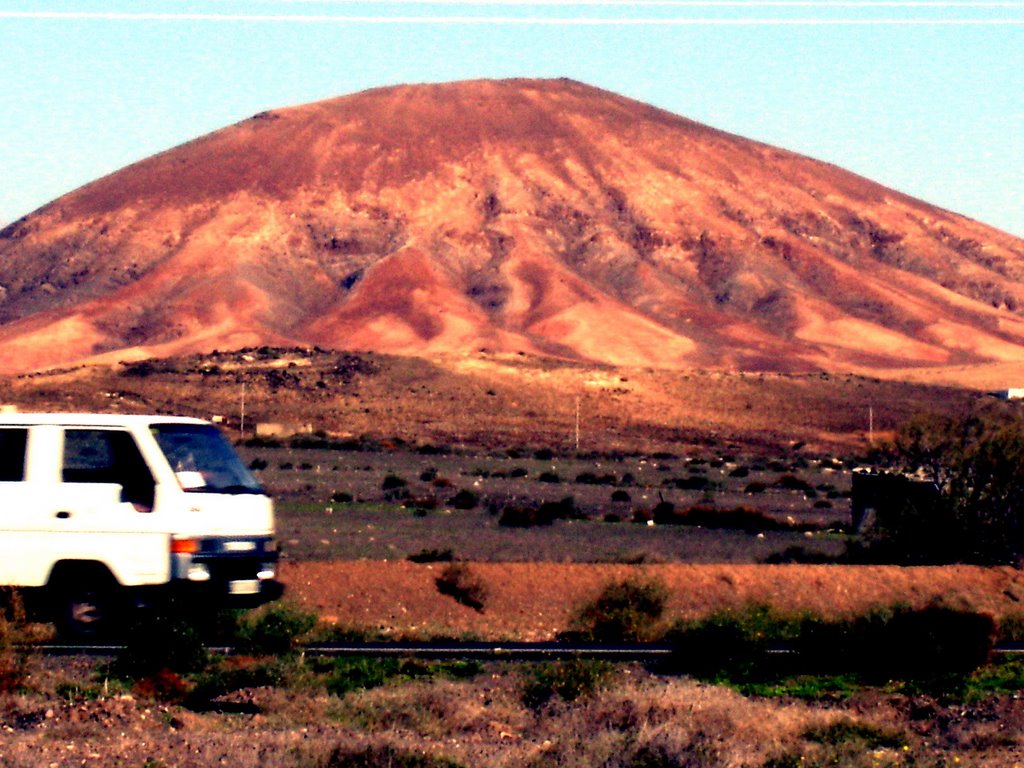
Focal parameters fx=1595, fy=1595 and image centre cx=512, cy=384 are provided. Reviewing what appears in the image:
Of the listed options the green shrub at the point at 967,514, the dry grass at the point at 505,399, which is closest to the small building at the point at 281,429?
the dry grass at the point at 505,399

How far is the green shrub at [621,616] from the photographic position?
18.6 meters

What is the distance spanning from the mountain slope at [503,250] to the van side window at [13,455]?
109392 millimetres

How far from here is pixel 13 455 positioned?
46.5ft

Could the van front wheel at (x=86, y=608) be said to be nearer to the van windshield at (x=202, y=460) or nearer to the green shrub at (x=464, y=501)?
Answer: the van windshield at (x=202, y=460)

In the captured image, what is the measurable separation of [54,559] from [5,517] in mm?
564

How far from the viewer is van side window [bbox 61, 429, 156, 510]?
14023 millimetres

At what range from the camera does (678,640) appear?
15.4m

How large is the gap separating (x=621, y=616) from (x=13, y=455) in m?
7.63

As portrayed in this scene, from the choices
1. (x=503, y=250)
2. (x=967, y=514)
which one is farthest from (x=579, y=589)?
(x=503, y=250)

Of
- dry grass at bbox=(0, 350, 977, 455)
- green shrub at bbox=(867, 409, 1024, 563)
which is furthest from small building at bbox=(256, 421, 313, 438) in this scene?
green shrub at bbox=(867, 409, 1024, 563)

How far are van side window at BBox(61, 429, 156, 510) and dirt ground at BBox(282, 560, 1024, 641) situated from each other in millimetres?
6445

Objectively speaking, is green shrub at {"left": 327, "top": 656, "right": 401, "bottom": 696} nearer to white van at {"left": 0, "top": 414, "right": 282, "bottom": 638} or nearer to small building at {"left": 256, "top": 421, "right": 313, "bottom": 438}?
white van at {"left": 0, "top": 414, "right": 282, "bottom": 638}

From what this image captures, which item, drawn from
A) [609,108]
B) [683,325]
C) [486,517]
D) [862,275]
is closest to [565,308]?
[683,325]

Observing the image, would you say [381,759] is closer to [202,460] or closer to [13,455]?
[202,460]
